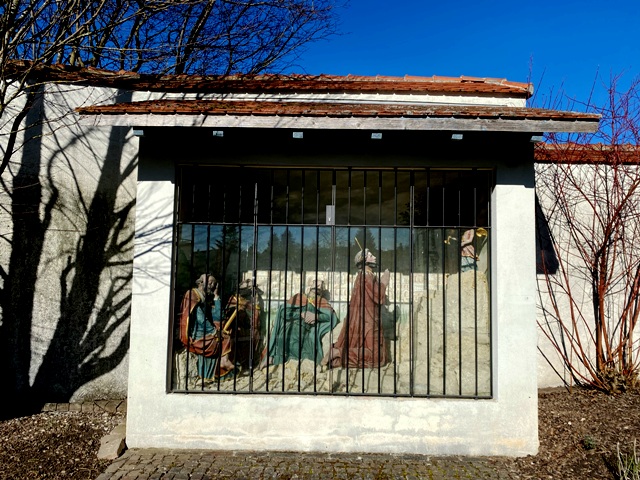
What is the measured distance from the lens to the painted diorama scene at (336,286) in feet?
16.7

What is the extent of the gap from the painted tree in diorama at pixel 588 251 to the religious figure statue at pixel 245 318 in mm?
4045

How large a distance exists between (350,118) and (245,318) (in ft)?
7.84

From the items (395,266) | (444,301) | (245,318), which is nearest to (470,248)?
(444,301)

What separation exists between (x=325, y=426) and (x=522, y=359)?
2.05 metres

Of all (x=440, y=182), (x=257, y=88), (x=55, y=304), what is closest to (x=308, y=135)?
(x=440, y=182)

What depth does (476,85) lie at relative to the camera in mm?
6527

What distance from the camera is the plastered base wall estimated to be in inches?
187

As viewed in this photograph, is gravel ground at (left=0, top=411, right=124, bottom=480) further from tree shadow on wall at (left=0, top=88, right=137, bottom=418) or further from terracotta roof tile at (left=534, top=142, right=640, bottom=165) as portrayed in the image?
terracotta roof tile at (left=534, top=142, right=640, bottom=165)

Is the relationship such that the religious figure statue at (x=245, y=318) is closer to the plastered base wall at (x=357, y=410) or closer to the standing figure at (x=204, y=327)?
the standing figure at (x=204, y=327)

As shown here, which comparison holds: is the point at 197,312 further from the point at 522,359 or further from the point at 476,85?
the point at 476,85

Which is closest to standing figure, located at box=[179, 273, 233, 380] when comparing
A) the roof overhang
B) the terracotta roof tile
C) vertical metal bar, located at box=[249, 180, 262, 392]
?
vertical metal bar, located at box=[249, 180, 262, 392]

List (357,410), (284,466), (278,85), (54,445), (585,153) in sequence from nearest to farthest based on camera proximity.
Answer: (284,466) < (357,410) < (54,445) < (278,85) < (585,153)

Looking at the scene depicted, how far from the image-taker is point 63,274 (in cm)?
621

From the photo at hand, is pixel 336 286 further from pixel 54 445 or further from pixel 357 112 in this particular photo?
pixel 54 445
